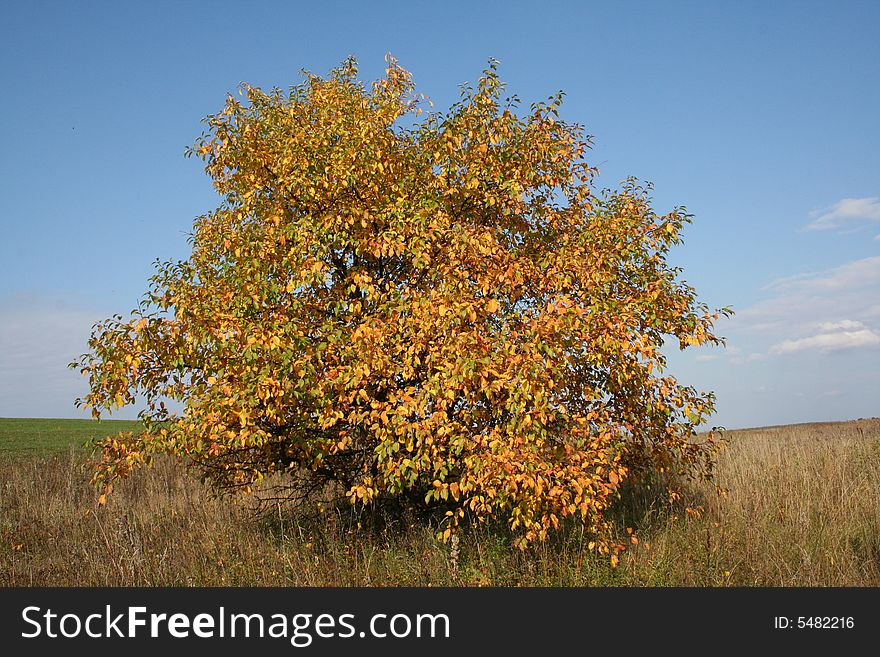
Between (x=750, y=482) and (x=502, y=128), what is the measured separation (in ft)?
24.6

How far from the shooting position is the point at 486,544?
27.2 feet

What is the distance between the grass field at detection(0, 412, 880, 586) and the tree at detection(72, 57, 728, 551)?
64cm

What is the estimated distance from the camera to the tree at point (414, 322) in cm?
677

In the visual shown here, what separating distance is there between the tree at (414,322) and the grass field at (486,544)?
64cm

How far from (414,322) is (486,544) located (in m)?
3.29

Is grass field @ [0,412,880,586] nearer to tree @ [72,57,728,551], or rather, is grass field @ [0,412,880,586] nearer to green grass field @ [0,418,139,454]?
tree @ [72,57,728,551]

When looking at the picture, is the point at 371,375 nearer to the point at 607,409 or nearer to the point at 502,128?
the point at 607,409

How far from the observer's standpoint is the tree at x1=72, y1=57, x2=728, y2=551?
6.77 m

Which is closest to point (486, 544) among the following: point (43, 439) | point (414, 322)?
point (414, 322)

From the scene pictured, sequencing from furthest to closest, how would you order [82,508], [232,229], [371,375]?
[82,508] → [232,229] → [371,375]

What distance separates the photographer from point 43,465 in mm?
18125

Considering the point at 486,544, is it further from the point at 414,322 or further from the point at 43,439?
the point at 43,439

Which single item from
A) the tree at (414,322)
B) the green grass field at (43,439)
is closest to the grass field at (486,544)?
the tree at (414,322)

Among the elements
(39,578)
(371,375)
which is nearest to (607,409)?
(371,375)
